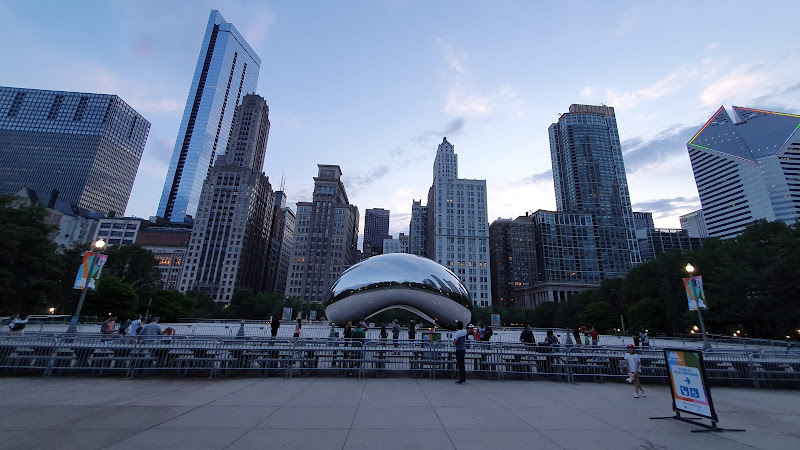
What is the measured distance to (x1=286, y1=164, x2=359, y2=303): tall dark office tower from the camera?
112 meters

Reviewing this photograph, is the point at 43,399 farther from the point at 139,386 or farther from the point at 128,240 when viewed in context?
the point at 128,240

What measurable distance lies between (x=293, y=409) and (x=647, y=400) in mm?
9012

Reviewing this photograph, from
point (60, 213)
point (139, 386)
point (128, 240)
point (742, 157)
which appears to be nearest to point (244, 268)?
point (128, 240)

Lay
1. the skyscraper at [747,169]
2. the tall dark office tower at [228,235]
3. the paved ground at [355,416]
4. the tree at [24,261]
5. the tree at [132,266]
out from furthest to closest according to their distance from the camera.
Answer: the skyscraper at [747,169] → the tall dark office tower at [228,235] → the tree at [132,266] → the tree at [24,261] → the paved ground at [355,416]

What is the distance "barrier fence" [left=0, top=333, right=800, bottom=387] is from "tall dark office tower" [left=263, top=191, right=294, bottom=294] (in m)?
139

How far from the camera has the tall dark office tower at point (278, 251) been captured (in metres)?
146

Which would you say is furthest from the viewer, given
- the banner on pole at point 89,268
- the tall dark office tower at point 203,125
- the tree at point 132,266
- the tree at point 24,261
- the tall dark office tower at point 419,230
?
the tall dark office tower at point 419,230

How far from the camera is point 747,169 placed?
147 metres

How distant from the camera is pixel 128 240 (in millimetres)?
119562

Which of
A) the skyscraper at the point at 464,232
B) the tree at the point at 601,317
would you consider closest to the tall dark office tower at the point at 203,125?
the skyscraper at the point at 464,232

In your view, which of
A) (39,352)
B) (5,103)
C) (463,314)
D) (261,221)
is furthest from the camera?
(5,103)

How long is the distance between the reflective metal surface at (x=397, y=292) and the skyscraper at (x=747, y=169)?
176 meters

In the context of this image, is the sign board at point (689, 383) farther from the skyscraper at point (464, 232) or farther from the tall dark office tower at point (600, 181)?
the tall dark office tower at point (600, 181)

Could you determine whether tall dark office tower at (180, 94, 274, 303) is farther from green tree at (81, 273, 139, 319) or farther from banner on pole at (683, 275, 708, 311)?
banner on pole at (683, 275, 708, 311)
